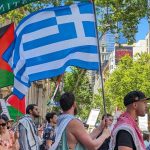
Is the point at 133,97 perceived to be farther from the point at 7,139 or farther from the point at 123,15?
the point at 123,15

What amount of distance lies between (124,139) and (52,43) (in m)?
3.24

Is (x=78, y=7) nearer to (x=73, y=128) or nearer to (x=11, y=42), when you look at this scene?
(x=11, y=42)

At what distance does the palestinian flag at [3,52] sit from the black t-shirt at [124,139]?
3.84 metres

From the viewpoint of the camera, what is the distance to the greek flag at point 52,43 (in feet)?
28.8

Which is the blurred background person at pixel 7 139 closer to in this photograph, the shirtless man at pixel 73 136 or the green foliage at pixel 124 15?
the shirtless man at pixel 73 136

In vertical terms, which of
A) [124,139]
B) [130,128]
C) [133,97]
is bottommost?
[124,139]

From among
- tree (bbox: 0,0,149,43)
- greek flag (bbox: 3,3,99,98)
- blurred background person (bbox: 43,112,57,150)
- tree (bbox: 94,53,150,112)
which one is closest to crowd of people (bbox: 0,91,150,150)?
greek flag (bbox: 3,3,99,98)

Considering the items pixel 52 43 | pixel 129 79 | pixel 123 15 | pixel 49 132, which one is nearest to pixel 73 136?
pixel 52 43

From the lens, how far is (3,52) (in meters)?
9.89

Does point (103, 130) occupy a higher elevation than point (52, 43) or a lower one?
lower

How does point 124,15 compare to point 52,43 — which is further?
point 124,15

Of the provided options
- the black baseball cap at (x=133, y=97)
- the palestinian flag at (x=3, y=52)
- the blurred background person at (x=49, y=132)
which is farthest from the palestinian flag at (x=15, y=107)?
the black baseball cap at (x=133, y=97)

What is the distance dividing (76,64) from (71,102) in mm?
1683

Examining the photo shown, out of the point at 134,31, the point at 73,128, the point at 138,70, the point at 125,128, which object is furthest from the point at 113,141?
the point at 138,70
